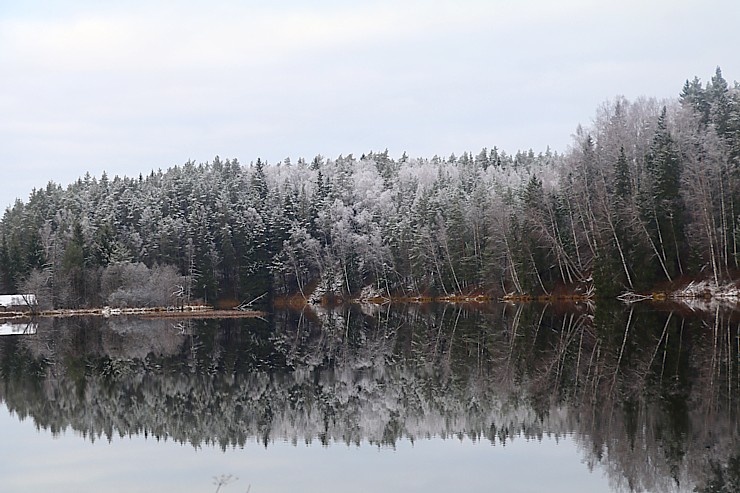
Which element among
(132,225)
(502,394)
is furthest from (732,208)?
(132,225)

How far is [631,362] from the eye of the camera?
24.5 metres

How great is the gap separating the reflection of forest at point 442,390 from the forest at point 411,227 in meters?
23.0

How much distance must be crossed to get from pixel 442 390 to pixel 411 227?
8246cm

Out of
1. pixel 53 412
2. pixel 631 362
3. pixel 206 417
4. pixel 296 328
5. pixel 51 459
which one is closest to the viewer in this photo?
pixel 51 459

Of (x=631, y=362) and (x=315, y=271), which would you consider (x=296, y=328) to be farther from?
(x=315, y=271)

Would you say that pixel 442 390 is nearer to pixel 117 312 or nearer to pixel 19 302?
pixel 117 312

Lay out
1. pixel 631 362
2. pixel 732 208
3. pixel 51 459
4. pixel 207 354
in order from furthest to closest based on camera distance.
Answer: pixel 732 208, pixel 207 354, pixel 631 362, pixel 51 459

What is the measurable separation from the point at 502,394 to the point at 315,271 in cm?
9123

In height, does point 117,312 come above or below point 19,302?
below

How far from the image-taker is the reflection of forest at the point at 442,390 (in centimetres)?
1508

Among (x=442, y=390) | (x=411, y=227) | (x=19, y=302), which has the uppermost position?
(x=411, y=227)

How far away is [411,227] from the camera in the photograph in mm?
104562

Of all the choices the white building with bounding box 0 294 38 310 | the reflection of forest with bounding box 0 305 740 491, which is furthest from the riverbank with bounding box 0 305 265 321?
the reflection of forest with bounding box 0 305 740 491

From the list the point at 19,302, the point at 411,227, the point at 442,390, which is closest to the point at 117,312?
the point at 19,302
